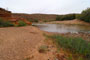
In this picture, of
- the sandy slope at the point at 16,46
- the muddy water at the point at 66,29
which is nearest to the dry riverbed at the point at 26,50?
the sandy slope at the point at 16,46

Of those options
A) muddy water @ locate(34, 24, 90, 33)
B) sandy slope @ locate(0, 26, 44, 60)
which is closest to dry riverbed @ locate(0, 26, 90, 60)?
sandy slope @ locate(0, 26, 44, 60)

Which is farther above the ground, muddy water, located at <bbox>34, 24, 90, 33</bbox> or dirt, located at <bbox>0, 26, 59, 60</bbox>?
dirt, located at <bbox>0, 26, 59, 60</bbox>

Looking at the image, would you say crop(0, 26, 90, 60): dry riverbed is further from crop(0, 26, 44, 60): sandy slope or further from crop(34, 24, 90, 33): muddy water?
crop(34, 24, 90, 33): muddy water

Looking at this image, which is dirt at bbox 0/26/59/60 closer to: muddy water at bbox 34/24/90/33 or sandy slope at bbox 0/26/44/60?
sandy slope at bbox 0/26/44/60

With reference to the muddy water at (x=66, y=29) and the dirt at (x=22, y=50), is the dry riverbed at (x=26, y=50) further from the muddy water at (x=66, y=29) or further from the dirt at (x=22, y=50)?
the muddy water at (x=66, y=29)

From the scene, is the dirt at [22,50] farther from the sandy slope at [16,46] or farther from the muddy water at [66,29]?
the muddy water at [66,29]

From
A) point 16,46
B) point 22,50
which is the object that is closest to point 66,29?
point 16,46

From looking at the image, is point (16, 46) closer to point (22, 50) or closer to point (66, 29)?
point (22, 50)

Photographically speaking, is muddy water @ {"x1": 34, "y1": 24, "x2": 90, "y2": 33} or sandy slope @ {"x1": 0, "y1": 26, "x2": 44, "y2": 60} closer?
sandy slope @ {"x1": 0, "y1": 26, "x2": 44, "y2": 60}

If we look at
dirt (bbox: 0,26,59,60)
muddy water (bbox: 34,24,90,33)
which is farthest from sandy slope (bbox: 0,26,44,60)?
muddy water (bbox: 34,24,90,33)

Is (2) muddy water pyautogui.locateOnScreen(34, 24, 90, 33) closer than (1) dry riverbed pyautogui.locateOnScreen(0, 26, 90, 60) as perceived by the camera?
No

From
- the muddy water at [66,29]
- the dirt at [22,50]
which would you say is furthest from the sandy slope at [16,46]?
the muddy water at [66,29]

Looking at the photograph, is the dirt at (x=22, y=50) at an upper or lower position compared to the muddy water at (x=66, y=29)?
upper

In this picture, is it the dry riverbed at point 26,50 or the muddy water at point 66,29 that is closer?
the dry riverbed at point 26,50
